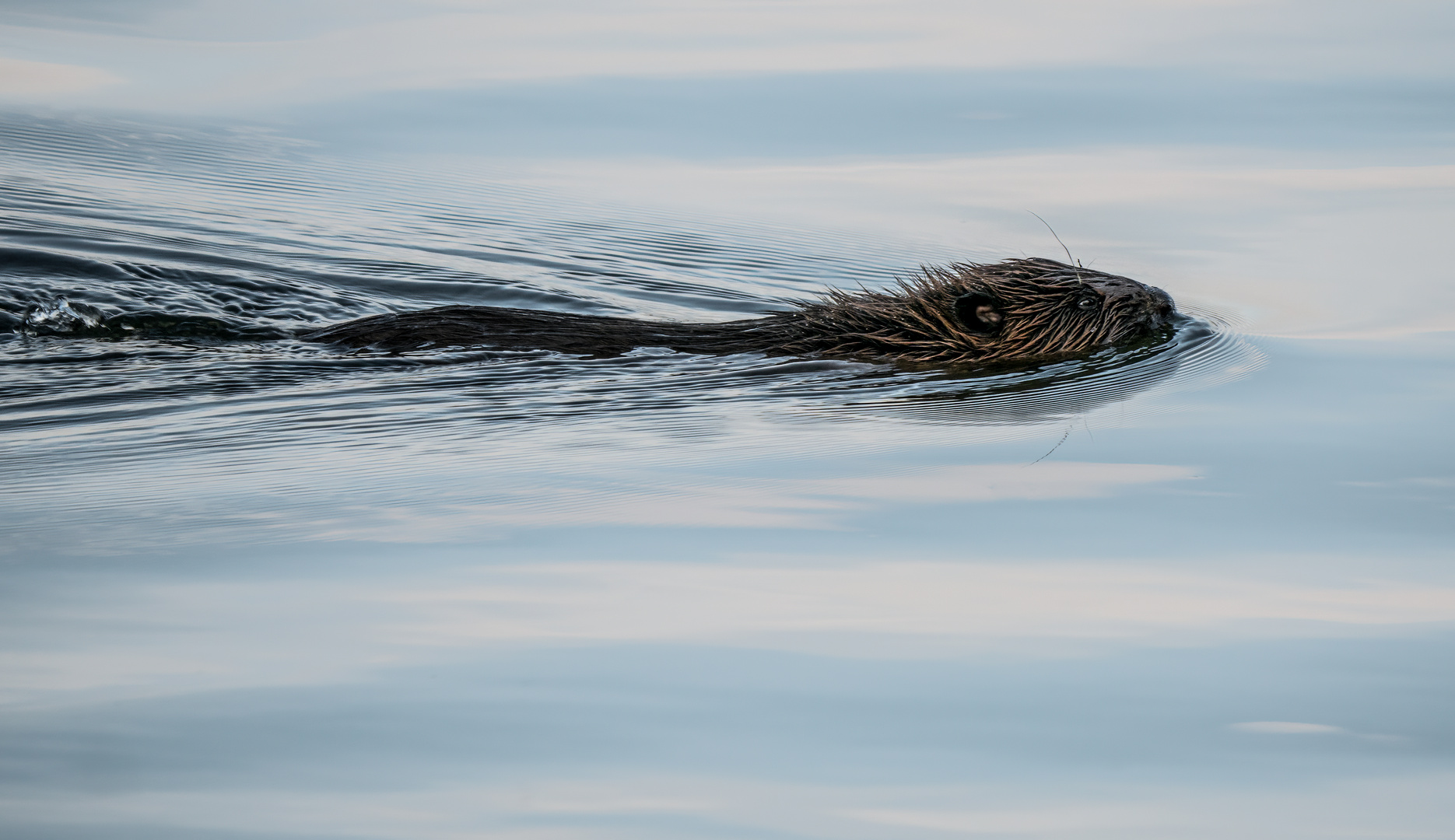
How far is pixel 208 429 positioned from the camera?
5656 mm

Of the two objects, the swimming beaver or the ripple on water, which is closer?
the ripple on water

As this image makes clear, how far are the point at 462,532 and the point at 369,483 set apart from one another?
736mm

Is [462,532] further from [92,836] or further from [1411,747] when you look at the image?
[1411,747]

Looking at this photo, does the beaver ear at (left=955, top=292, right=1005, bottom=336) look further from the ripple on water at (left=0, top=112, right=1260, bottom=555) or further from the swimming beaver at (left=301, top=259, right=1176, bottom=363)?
the ripple on water at (left=0, top=112, right=1260, bottom=555)

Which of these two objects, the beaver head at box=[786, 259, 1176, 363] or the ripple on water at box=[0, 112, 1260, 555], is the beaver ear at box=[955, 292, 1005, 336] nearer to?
the beaver head at box=[786, 259, 1176, 363]

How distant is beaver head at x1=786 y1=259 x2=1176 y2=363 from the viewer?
7.04 meters

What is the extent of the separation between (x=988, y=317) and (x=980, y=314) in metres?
0.05

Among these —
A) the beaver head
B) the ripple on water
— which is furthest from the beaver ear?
the ripple on water

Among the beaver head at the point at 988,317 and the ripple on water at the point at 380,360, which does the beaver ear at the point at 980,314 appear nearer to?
the beaver head at the point at 988,317

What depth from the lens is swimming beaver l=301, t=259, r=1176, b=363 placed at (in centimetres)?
Result: 704

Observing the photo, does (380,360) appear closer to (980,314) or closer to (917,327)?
(917,327)

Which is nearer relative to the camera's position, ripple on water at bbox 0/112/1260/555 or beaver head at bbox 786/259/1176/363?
ripple on water at bbox 0/112/1260/555

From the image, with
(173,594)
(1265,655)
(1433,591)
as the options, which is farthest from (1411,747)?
(173,594)

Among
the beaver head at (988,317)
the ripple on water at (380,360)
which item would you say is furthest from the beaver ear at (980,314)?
the ripple on water at (380,360)
